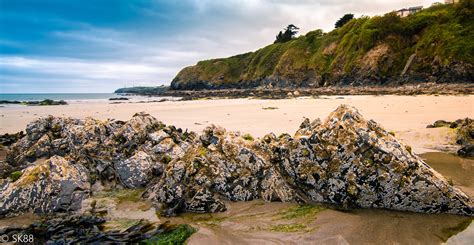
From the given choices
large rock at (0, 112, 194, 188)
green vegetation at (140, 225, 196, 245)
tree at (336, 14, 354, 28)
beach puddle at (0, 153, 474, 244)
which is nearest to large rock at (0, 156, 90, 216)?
beach puddle at (0, 153, 474, 244)

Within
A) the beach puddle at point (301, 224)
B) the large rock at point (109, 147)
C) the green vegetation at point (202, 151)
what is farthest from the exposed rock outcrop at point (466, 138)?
the large rock at point (109, 147)

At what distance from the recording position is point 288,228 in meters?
5.28

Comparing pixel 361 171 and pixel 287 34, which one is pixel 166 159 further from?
pixel 287 34

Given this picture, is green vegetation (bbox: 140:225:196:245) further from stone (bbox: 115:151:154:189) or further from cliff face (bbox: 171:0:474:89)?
cliff face (bbox: 171:0:474:89)

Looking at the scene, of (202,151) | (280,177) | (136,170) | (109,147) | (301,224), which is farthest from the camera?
(109,147)

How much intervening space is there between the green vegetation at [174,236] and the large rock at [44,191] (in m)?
2.34

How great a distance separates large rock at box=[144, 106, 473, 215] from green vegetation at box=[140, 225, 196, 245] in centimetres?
77

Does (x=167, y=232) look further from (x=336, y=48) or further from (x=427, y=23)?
Answer: (x=336, y=48)

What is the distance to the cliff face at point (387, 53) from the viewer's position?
170 feet

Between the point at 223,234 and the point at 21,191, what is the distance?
422 cm

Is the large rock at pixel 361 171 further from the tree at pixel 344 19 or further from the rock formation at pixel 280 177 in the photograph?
the tree at pixel 344 19

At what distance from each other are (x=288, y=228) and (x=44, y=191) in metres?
4.80

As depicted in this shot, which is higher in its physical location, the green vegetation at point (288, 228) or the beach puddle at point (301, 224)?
the beach puddle at point (301, 224)

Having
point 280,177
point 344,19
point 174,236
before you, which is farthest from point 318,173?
point 344,19
